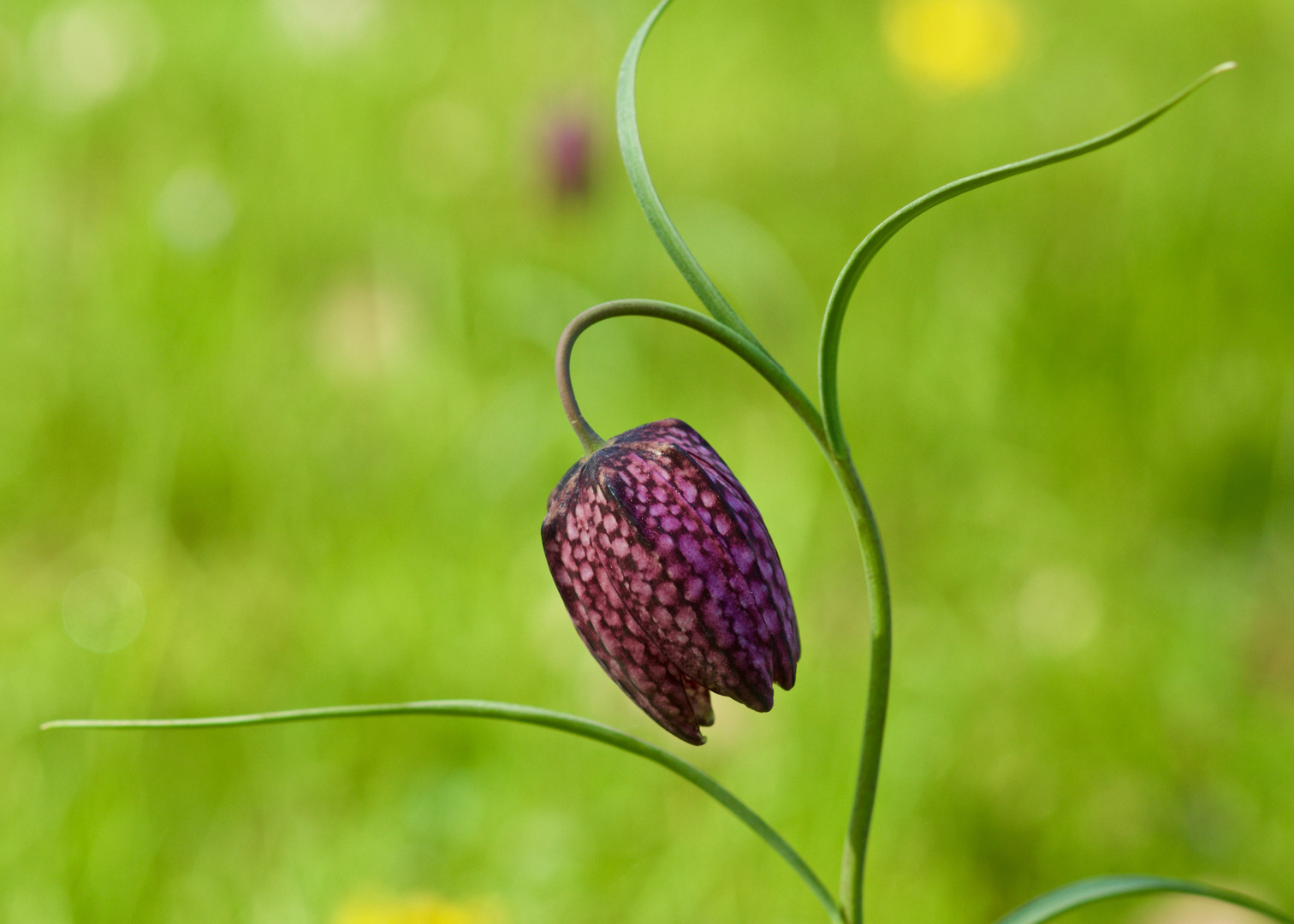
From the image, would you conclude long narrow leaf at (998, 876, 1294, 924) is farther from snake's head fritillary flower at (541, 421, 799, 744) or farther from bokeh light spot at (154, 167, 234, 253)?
bokeh light spot at (154, 167, 234, 253)

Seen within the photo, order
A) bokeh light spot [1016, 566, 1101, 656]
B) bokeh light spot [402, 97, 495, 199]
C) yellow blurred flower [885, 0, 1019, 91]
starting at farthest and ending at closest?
bokeh light spot [402, 97, 495, 199] < yellow blurred flower [885, 0, 1019, 91] < bokeh light spot [1016, 566, 1101, 656]

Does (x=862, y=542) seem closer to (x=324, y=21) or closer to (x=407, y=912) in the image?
(x=407, y=912)

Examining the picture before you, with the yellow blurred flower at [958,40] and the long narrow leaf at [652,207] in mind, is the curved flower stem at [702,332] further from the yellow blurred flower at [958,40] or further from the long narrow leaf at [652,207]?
the yellow blurred flower at [958,40]

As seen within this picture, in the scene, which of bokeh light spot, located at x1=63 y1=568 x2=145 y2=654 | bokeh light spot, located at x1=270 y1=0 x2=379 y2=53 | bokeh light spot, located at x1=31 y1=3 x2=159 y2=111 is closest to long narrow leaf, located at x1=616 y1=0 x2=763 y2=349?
bokeh light spot, located at x1=63 y1=568 x2=145 y2=654

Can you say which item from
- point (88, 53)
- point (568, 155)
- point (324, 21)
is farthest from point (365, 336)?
point (324, 21)

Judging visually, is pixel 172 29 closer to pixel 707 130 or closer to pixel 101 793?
pixel 707 130
